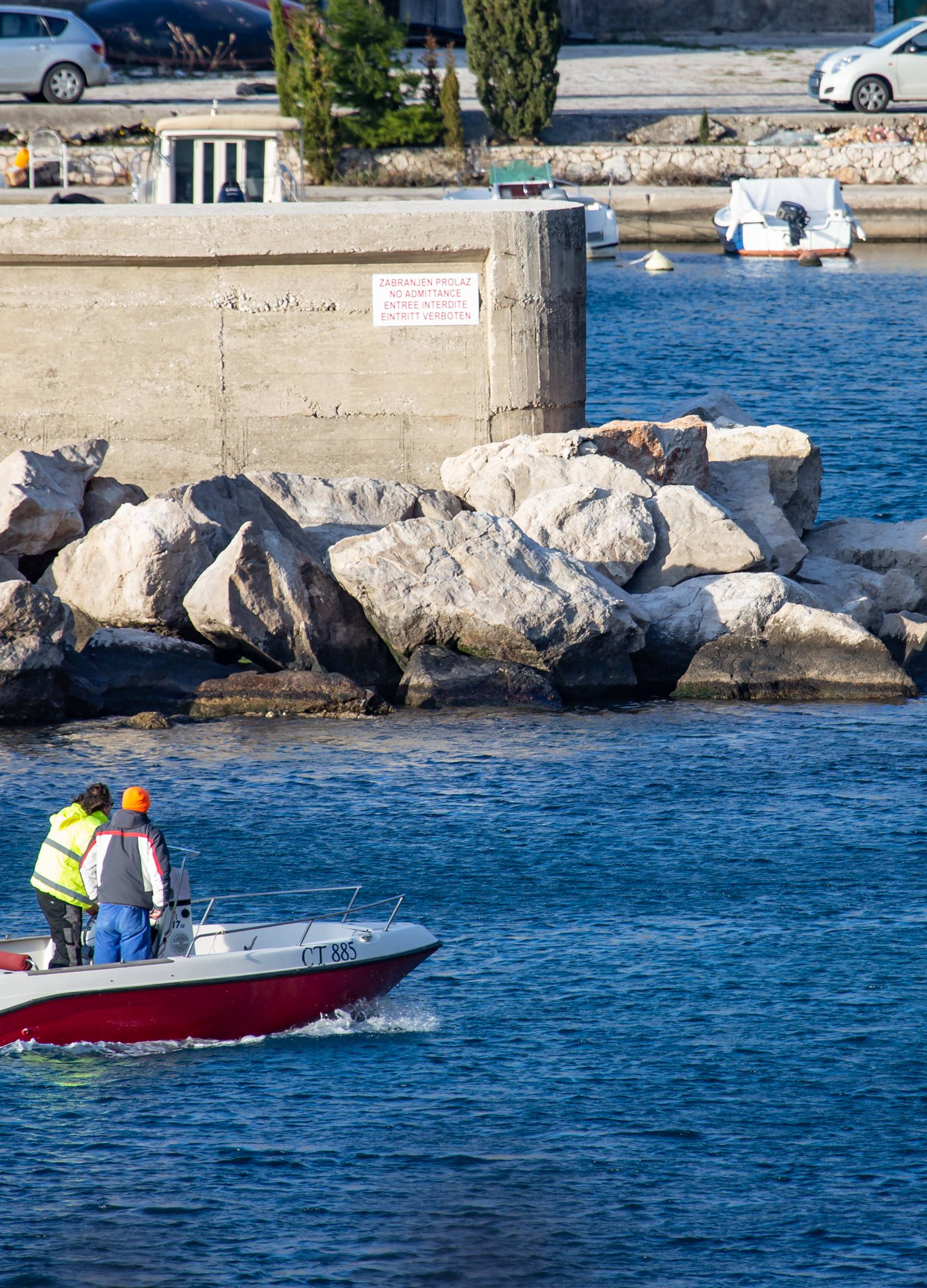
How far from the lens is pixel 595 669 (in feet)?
60.0

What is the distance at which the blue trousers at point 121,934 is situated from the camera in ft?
36.8

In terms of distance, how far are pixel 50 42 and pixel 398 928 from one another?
41.8 m

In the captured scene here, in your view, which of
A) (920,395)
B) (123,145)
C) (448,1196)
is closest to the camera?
(448,1196)

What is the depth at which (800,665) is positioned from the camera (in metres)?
18.4

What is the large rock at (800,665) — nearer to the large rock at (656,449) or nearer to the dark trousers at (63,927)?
the large rock at (656,449)

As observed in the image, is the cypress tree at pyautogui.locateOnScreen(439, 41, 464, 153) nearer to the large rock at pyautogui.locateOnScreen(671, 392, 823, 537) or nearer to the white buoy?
the white buoy

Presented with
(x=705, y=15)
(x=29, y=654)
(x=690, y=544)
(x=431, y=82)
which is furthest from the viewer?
(x=705, y=15)

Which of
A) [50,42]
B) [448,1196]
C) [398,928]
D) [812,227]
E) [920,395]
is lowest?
[448,1196]

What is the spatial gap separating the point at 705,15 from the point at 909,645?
46154 millimetres

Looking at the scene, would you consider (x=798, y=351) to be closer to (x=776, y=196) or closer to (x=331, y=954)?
(x=776, y=196)

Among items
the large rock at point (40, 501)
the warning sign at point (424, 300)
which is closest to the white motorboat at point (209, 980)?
the large rock at point (40, 501)

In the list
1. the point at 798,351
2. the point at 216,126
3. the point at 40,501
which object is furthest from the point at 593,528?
the point at 798,351

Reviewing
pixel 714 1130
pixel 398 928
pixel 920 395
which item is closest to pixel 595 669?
pixel 398 928

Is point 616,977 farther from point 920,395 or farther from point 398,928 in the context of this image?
point 920,395
